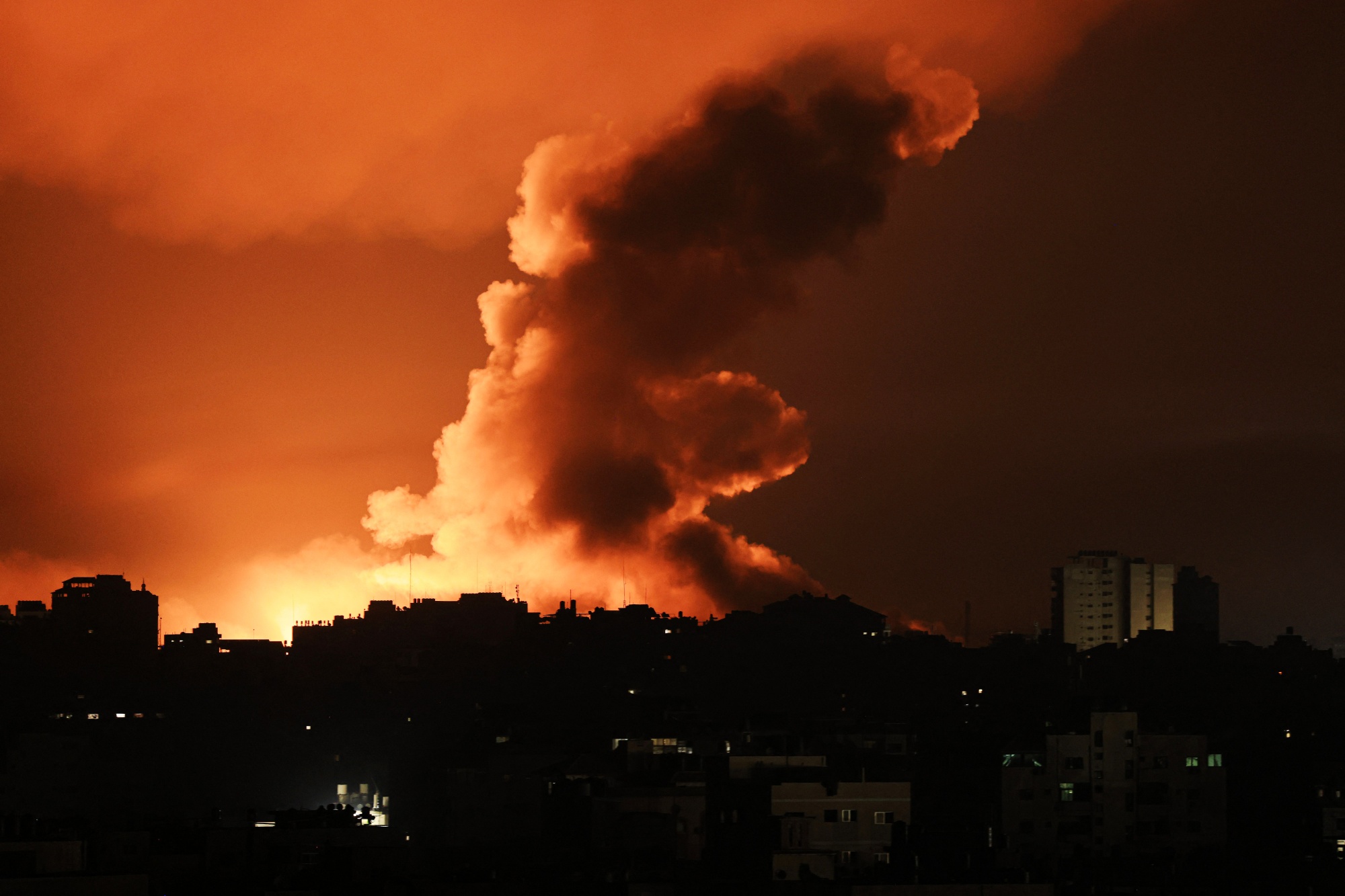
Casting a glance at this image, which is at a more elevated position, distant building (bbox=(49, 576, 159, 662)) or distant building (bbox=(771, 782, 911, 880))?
distant building (bbox=(49, 576, 159, 662))

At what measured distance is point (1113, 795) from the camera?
6544cm

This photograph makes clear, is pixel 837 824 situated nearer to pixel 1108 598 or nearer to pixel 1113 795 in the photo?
pixel 1113 795

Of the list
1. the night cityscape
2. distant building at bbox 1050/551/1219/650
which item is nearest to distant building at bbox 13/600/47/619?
the night cityscape

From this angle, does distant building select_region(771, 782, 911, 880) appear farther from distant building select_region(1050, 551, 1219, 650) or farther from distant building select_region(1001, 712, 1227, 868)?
distant building select_region(1050, 551, 1219, 650)

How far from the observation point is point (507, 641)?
381 feet

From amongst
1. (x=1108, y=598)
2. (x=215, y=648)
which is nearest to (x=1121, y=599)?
(x=1108, y=598)

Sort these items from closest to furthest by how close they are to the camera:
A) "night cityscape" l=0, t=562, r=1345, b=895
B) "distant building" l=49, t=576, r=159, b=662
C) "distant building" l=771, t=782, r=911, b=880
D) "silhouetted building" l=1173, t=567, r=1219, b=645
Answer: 1. "night cityscape" l=0, t=562, r=1345, b=895
2. "distant building" l=771, t=782, r=911, b=880
3. "distant building" l=49, t=576, r=159, b=662
4. "silhouetted building" l=1173, t=567, r=1219, b=645

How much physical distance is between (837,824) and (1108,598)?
106m

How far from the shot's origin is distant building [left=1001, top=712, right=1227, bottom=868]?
64688mm

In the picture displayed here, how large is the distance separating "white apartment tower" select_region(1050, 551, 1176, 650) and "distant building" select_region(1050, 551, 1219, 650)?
42mm

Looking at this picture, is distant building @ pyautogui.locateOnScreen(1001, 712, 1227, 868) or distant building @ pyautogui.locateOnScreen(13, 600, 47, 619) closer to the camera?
distant building @ pyautogui.locateOnScreen(1001, 712, 1227, 868)

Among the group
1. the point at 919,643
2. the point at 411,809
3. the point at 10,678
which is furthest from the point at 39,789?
the point at 919,643

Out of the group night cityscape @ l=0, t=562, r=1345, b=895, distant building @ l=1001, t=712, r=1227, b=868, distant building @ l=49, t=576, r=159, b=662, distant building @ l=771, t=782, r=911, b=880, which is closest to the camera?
night cityscape @ l=0, t=562, r=1345, b=895

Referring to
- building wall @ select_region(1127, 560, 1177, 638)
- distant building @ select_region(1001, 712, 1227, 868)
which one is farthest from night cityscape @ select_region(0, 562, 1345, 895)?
building wall @ select_region(1127, 560, 1177, 638)
